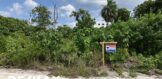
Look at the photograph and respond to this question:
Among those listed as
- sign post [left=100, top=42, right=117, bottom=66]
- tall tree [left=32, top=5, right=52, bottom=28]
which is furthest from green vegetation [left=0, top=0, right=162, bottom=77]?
tall tree [left=32, top=5, right=52, bottom=28]

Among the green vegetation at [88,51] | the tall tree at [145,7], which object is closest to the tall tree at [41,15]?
the tall tree at [145,7]

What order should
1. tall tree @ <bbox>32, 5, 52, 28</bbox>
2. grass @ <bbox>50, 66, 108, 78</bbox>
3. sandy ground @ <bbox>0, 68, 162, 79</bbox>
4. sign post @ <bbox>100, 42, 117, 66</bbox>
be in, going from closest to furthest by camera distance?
sandy ground @ <bbox>0, 68, 162, 79</bbox>, grass @ <bbox>50, 66, 108, 78</bbox>, sign post @ <bbox>100, 42, 117, 66</bbox>, tall tree @ <bbox>32, 5, 52, 28</bbox>

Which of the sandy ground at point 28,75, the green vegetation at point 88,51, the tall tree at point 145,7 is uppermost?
the tall tree at point 145,7

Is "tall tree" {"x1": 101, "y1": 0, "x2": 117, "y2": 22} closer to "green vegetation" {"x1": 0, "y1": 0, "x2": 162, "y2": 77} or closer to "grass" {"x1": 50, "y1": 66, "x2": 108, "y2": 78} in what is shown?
"green vegetation" {"x1": 0, "y1": 0, "x2": 162, "y2": 77}

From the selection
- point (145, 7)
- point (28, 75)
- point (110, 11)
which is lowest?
point (28, 75)

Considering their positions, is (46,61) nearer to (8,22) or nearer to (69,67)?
(69,67)

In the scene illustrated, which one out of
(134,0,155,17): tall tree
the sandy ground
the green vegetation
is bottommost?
the sandy ground

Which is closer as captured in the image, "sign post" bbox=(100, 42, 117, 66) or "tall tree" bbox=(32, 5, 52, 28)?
"sign post" bbox=(100, 42, 117, 66)

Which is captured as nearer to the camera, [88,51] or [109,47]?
[109,47]

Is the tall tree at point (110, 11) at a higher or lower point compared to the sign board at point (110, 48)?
higher

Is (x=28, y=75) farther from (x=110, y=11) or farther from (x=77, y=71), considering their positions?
(x=110, y=11)

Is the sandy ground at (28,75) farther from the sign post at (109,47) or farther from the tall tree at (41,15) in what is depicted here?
the tall tree at (41,15)

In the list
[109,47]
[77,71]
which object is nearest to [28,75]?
[77,71]

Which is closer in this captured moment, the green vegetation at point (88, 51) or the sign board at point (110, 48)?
the green vegetation at point (88, 51)
